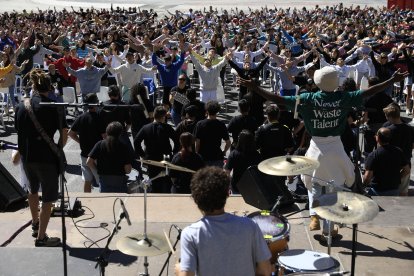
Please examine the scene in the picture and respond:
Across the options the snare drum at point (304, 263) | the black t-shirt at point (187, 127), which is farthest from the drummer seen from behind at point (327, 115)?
the black t-shirt at point (187, 127)

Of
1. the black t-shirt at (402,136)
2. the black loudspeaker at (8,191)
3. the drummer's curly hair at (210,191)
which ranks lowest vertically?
the black loudspeaker at (8,191)

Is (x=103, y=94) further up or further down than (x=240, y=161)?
further up

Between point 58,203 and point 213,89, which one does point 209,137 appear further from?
point 213,89

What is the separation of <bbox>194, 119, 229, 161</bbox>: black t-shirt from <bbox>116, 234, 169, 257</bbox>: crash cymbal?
12.6 feet

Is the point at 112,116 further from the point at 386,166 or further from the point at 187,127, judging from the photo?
the point at 386,166

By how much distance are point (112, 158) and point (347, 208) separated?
3.87 m

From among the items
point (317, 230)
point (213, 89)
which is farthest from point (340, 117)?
point (213, 89)

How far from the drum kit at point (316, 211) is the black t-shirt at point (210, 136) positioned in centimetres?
341

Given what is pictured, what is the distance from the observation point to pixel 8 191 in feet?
26.4

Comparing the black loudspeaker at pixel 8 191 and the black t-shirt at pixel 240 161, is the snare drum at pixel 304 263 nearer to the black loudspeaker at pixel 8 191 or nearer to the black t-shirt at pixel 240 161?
the black t-shirt at pixel 240 161

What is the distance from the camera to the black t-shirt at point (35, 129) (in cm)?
648

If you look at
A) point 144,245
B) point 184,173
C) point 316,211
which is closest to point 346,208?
point 316,211

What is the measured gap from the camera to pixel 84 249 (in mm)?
6883

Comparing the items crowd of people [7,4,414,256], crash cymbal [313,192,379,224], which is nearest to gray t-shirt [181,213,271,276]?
crash cymbal [313,192,379,224]
